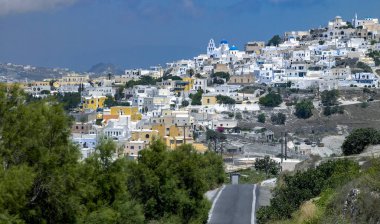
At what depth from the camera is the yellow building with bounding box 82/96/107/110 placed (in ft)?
268

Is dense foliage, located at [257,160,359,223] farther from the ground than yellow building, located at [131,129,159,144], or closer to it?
closer to it

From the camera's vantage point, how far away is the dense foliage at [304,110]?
7038 cm

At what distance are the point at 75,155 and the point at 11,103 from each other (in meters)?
1.23

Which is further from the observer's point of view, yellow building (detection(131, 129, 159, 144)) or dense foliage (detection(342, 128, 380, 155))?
yellow building (detection(131, 129, 159, 144))

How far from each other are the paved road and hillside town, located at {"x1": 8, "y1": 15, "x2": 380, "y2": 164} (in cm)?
2284

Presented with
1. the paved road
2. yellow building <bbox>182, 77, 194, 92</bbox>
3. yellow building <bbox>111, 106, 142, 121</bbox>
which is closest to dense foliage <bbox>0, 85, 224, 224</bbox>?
the paved road

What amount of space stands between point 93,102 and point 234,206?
201 feet

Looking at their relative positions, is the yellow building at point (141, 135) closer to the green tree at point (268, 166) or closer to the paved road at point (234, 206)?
the green tree at point (268, 166)

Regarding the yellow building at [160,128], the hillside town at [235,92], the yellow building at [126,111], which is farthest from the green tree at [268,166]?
the yellow building at [126,111]

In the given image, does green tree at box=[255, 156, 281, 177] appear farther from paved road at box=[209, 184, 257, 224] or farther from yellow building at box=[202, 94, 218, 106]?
yellow building at box=[202, 94, 218, 106]

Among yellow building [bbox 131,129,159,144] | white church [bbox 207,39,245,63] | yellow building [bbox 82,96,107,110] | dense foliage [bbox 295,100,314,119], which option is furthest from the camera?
white church [bbox 207,39,245,63]

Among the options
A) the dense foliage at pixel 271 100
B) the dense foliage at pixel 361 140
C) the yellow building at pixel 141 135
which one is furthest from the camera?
the dense foliage at pixel 271 100

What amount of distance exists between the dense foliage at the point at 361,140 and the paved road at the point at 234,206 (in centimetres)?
333

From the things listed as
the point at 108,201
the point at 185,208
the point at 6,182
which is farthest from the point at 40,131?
the point at 185,208
